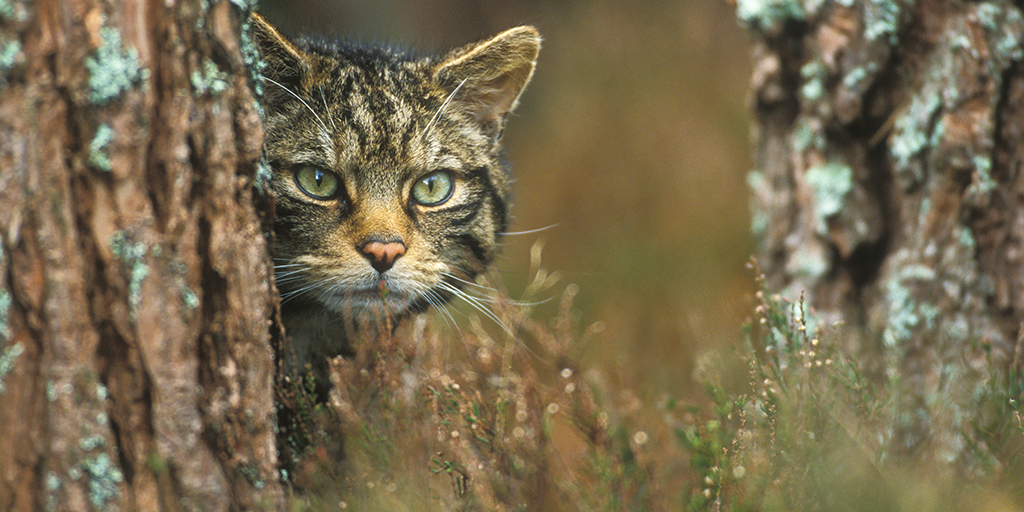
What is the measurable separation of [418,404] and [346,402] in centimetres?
17

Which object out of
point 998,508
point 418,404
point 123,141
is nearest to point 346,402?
point 418,404

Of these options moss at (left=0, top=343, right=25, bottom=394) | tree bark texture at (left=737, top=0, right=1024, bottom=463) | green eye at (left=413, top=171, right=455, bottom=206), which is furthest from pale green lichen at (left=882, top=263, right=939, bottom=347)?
moss at (left=0, top=343, right=25, bottom=394)

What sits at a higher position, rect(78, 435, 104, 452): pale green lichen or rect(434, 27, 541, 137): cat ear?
rect(434, 27, 541, 137): cat ear

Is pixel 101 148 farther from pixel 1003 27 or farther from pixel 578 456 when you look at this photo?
pixel 1003 27

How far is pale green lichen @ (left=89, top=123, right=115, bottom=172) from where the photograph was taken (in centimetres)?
124

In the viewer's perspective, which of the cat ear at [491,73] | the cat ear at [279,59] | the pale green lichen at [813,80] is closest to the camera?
the cat ear at [279,59]

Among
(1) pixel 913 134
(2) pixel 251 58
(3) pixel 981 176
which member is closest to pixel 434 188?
(2) pixel 251 58

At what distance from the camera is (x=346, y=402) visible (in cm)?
169

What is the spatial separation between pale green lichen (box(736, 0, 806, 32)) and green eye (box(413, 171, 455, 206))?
4.43ft

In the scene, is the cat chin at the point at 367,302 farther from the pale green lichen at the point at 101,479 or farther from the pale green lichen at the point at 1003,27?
the pale green lichen at the point at 1003,27

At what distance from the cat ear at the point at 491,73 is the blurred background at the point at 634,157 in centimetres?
177

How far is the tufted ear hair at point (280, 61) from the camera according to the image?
2008mm

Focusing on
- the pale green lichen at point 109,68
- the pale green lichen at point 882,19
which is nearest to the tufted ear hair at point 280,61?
the pale green lichen at point 109,68

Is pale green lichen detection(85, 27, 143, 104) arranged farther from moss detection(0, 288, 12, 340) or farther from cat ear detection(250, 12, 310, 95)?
cat ear detection(250, 12, 310, 95)
